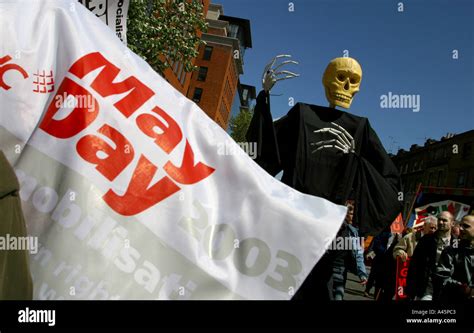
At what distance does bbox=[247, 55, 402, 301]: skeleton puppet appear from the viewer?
3338mm

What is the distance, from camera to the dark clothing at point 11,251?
59.9 inches

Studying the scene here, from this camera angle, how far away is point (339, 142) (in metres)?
3.44

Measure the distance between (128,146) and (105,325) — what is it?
71 cm

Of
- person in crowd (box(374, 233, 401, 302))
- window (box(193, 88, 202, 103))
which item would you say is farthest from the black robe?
window (box(193, 88, 202, 103))

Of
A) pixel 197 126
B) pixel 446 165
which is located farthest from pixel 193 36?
pixel 446 165

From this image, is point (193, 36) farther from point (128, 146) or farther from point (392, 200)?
point (128, 146)

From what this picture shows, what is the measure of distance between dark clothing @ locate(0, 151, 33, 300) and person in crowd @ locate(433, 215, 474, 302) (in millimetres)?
3903

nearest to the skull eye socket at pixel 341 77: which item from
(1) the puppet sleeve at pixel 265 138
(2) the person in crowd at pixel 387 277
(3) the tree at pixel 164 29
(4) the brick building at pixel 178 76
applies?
(1) the puppet sleeve at pixel 265 138

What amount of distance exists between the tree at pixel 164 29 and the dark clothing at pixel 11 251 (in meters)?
10.3

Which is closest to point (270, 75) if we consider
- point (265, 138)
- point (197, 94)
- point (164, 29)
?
point (265, 138)

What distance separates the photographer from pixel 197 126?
6.81 feet

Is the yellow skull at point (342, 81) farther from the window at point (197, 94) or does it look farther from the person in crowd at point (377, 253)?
the window at point (197, 94)

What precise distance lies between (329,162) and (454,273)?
203 centimetres

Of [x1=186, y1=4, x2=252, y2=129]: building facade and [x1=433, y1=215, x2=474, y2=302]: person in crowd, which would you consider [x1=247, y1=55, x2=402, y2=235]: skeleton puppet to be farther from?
[x1=186, y1=4, x2=252, y2=129]: building facade
